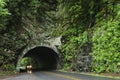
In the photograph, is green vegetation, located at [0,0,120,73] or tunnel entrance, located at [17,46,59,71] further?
tunnel entrance, located at [17,46,59,71]

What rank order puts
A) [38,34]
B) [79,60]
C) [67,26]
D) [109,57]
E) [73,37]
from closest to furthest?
[109,57], [79,60], [73,37], [67,26], [38,34]

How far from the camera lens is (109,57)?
2362 cm

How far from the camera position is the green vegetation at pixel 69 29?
2441cm

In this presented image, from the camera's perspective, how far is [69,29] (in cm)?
3316

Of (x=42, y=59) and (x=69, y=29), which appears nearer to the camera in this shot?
(x=69, y=29)

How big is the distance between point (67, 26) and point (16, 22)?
6.13 metres

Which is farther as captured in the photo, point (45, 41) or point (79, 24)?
point (45, 41)

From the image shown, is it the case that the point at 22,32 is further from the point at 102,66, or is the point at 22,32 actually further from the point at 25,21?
the point at 102,66

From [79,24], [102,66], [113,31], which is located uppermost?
[79,24]

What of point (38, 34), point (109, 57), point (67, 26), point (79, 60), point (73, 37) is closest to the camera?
point (109, 57)

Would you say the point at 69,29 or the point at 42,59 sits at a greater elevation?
A: the point at 69,29

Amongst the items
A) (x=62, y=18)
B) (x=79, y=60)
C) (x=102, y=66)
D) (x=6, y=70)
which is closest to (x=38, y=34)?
(x=62, y=18)

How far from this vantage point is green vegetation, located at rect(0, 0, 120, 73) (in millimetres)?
24406

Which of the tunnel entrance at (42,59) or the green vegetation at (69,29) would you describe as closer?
the green vegetation at (69,29)
